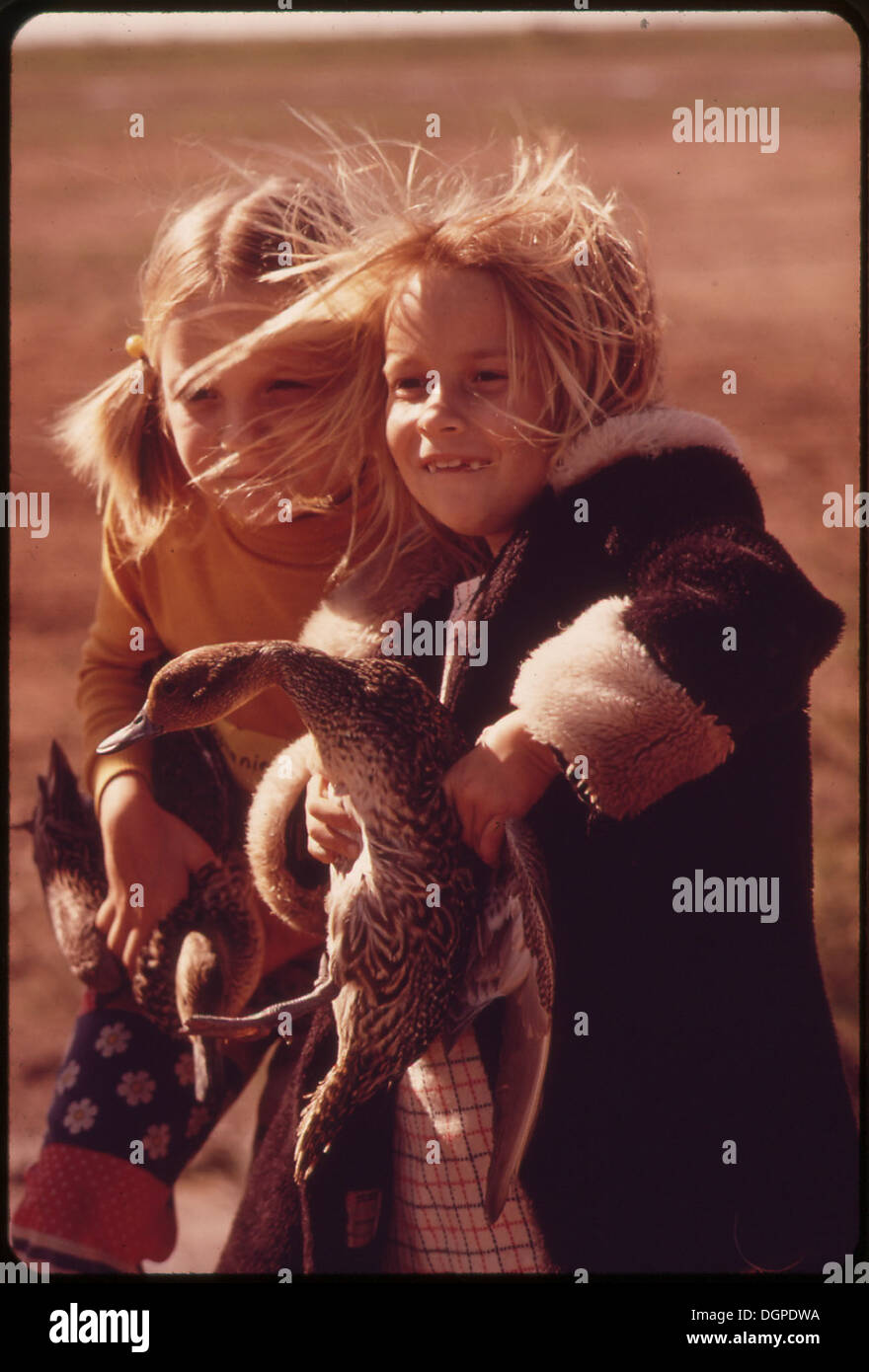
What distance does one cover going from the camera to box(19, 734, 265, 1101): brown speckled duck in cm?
143

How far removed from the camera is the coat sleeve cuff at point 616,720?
1121 millimetres

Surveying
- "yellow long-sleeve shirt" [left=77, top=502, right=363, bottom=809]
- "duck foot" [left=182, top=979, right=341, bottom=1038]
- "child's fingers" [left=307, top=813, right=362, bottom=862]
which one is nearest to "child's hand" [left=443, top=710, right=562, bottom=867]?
"child's fingers" [left=307, top=813, right=362, bottom=862]

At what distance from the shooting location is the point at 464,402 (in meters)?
1.24

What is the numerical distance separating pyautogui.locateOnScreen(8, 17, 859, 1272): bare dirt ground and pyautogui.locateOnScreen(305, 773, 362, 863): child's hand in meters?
0.50

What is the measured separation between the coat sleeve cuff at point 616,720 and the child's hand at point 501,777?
3 centimetres

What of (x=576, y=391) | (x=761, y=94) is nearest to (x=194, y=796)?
(x=576, y=391)

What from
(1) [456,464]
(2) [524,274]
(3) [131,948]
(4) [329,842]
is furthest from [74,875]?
(2) [524,274]

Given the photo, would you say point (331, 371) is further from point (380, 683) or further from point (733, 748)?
point (733, 748)

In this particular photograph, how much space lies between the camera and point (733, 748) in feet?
3.81

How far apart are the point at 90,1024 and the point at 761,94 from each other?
4.03ft

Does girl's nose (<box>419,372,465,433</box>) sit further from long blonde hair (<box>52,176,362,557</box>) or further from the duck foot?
the duck foot

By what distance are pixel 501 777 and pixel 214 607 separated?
1.45 feet

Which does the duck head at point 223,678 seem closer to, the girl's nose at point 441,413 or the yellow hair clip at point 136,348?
the girl's nose at point 441,413

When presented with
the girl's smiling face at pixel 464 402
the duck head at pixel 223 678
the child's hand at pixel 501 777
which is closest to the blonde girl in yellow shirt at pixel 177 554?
the girl's smiling face at pixel 464 402
